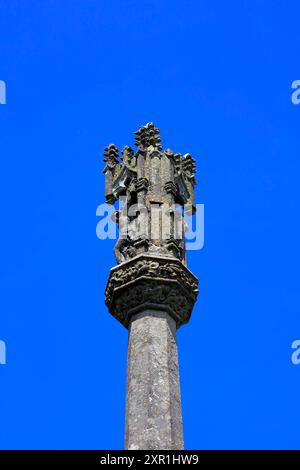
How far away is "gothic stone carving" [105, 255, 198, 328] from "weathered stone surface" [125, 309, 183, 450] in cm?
15

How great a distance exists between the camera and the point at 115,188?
43.4 ft

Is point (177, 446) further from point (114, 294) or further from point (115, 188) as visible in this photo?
point (115, 188)

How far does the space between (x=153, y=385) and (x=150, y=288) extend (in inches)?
57.5

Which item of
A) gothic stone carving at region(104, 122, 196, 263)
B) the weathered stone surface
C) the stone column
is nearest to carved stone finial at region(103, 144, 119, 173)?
gothic stone carving at region(104, 122, 196, 263)

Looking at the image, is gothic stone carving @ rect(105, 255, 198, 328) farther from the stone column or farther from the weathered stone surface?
the weathered stone surface

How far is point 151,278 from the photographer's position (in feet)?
38.4

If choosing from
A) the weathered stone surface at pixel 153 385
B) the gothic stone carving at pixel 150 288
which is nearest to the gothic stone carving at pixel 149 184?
the gothic stone carving at pixel 150 288

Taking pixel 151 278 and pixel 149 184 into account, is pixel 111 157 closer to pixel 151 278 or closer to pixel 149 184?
pixel 149 184

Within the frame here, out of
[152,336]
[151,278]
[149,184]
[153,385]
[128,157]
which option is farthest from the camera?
[128,157]

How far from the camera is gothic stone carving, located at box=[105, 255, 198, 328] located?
11734 millimetres

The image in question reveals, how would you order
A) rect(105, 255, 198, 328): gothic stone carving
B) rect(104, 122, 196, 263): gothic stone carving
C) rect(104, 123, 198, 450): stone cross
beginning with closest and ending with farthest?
rect(104, 123, 198, 450): stone cross, rect(105, 255, 198, 328): gothic stone carving, rect(104, 122, 196, 263): gothic stone carving

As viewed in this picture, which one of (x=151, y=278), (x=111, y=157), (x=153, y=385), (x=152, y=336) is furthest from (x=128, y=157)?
(x=153, y=385)

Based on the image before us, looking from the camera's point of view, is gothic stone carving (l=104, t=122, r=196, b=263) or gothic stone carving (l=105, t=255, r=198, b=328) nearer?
gothic stone carving (l=105, t=255, r=198, b=328)
